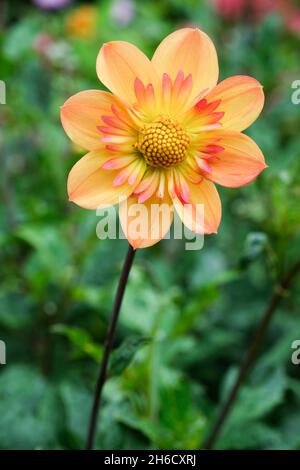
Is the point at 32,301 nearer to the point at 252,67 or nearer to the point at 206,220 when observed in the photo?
the point at 206,220

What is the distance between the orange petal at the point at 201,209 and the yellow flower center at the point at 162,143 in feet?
0.14

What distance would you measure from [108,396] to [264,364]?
1.18 ft

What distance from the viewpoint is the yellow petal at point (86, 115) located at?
2.53 feet

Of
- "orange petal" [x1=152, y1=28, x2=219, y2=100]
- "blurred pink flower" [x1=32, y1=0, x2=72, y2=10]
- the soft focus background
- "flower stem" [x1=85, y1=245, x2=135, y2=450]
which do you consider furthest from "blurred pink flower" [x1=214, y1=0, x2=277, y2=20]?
"flower stem" [x1=85, y1=245, x2=135, y2=450]

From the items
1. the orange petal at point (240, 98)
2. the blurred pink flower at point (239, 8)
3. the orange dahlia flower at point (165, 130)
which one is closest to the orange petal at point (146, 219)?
the orange dahlia flower at point (165, 130)

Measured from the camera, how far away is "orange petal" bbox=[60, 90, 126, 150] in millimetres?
772

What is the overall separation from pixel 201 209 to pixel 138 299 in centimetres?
69

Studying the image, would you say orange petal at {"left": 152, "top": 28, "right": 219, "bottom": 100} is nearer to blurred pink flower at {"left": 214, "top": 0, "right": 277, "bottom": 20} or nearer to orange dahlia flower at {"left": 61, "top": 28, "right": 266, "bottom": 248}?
orange dahlia flower at {"left": 61, "top": 28, "right": 266, "bottom": 248}

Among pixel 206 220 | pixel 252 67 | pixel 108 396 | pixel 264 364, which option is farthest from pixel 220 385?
pixel 252 67

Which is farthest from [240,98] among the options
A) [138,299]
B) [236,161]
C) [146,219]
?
[138,299]

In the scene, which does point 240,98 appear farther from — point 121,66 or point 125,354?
point 125,354

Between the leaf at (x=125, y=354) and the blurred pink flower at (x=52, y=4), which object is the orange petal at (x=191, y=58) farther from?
the blurred pink flower at (x=52, y=4)

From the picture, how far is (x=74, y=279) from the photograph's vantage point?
59.6 inches

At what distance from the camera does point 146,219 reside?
2.53 feet
